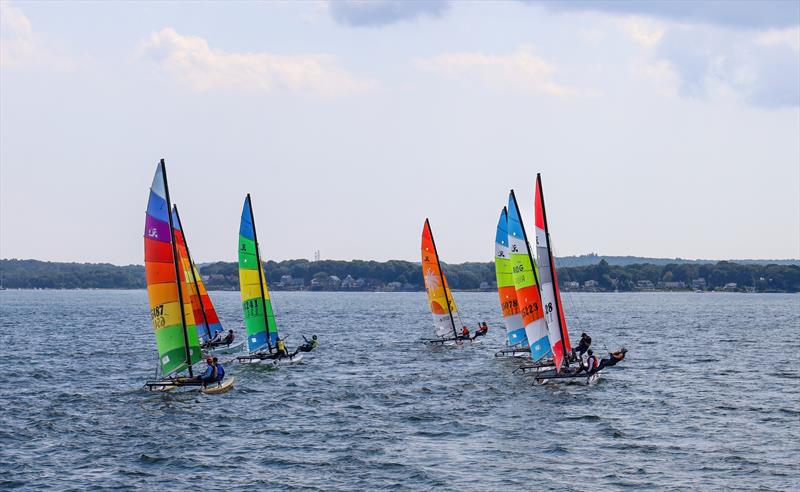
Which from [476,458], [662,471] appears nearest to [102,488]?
[476,458]

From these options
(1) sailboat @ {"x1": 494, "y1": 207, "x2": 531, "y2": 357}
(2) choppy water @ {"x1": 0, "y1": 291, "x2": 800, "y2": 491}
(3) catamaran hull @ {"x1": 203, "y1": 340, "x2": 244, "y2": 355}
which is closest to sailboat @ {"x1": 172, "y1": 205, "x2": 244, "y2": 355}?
(3) catamaran hull @ {"x1": 203, "y1": 340, "x2": 244, "y2": 355}

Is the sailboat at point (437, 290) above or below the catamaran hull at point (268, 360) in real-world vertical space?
above

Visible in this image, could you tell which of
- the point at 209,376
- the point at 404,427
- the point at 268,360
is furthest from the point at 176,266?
the point at 268,360

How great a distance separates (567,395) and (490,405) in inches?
170

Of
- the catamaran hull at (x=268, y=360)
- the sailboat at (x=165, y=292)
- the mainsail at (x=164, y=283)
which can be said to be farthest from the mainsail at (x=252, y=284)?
the mainsail at (x=164, y=283)

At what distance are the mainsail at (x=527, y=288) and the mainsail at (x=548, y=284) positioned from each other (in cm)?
221

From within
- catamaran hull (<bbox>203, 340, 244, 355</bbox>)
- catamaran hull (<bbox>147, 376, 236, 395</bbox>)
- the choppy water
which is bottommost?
the choppy water

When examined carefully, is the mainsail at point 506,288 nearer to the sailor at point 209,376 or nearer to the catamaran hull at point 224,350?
the catamaran hull at point 224,350

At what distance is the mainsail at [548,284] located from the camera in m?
45.2

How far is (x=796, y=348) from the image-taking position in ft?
249

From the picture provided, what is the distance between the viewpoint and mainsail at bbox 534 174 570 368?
45.2 meters

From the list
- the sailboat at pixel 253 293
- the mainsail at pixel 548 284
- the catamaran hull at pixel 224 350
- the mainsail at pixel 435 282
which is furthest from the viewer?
the mainsail at pixel 435 282

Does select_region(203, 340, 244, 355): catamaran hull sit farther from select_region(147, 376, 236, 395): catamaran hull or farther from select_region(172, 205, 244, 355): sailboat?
select_region(147, 376, 236, 395): catamaran hull

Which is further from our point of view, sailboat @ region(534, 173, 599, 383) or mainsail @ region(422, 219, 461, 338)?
mainsail @ region(422, 219, 461, 338)
